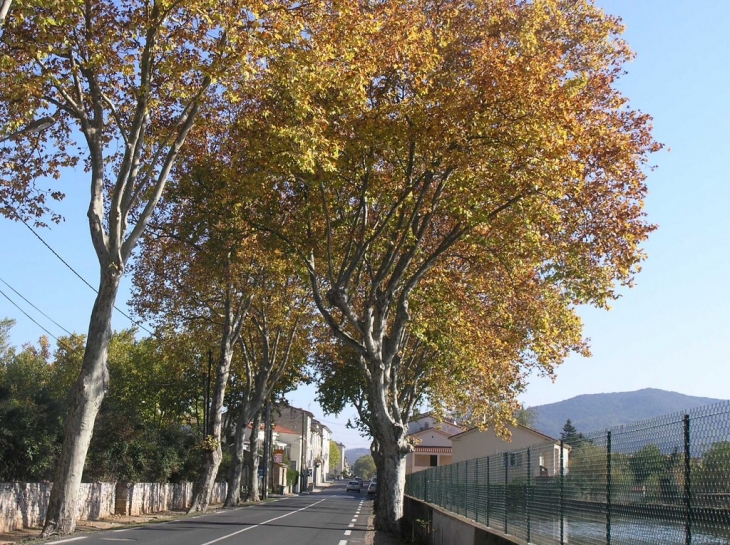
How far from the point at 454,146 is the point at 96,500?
59.6 feet

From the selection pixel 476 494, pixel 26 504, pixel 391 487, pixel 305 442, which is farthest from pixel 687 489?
pixel 305 442

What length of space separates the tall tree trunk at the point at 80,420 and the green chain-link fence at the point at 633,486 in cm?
945

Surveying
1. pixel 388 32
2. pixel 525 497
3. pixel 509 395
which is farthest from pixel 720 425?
pixel 509 395

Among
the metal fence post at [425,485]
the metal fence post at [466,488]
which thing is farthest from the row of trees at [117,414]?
the metal fence post at [425,485]

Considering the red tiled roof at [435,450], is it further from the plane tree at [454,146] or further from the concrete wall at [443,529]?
the plane tree at [454,146]

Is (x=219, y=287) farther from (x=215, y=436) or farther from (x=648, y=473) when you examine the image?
(x=648, y=473)

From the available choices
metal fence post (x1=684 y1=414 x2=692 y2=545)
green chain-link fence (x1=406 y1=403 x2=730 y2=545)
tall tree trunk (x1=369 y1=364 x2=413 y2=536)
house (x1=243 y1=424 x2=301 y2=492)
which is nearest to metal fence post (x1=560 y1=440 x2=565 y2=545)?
green chain-link fence (x1=406 y1=403 x2=730 y2=545)

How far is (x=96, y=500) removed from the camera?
26438mm

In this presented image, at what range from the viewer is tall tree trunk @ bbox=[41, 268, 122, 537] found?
16031mm

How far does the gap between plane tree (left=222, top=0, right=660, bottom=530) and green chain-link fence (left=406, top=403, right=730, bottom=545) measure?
7.27 metres

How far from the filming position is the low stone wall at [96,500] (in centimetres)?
2008

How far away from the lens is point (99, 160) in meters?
17.0

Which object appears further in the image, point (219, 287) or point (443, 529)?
point (219, 287)

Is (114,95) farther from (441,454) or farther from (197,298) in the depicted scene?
(441,454)
